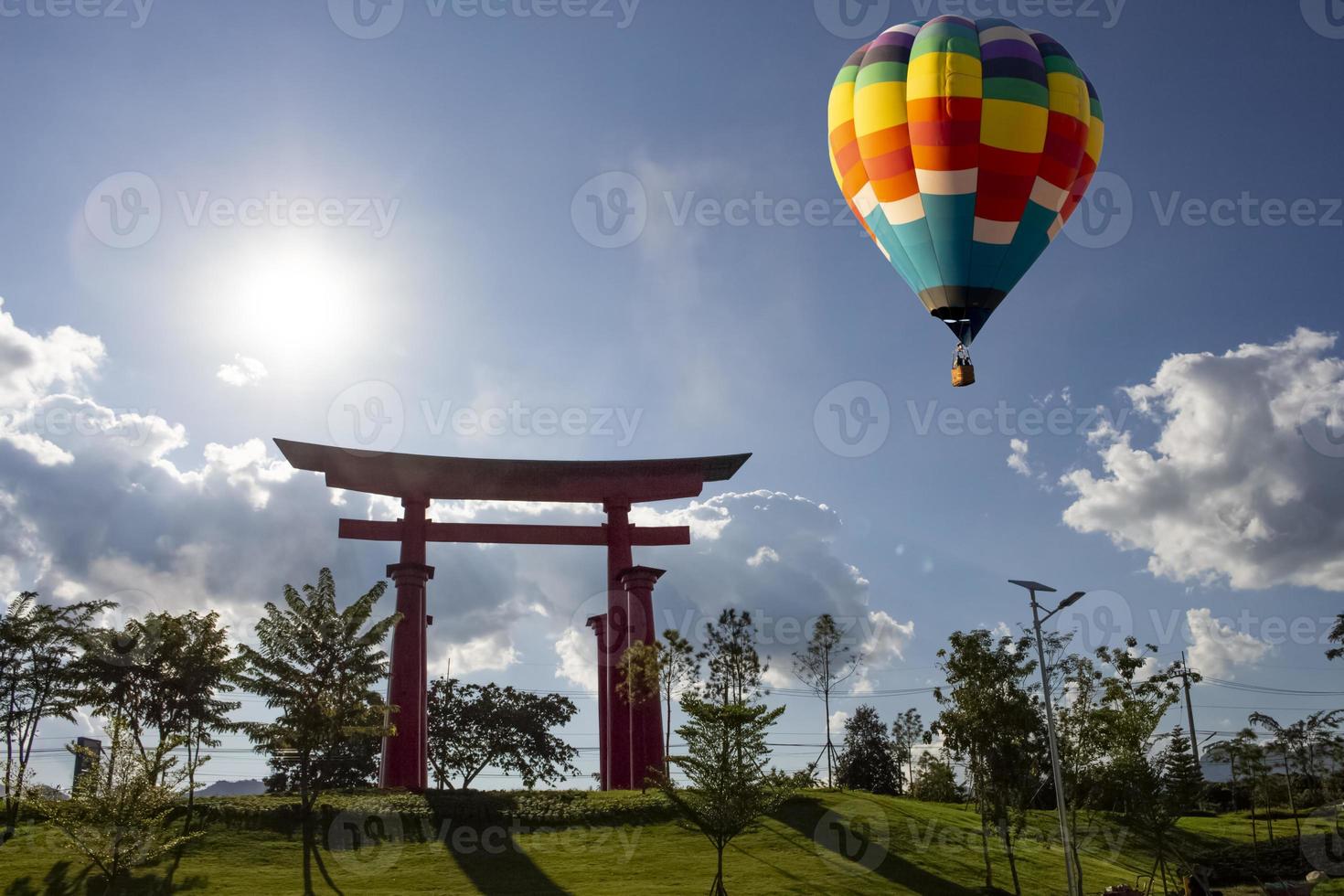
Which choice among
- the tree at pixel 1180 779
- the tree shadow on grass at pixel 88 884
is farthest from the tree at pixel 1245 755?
the tree shadow on grass at pixel 88 884

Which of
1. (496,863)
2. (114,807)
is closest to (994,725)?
(496,863)

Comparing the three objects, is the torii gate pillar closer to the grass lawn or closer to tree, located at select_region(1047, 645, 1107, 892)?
the grass lawn

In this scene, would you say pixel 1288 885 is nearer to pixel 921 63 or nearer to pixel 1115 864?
pixel 1115 864

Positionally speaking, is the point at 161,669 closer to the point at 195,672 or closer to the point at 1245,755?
the point at 195,672

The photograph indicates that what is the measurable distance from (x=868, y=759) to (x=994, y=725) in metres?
44.1

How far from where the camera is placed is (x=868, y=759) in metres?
67.5

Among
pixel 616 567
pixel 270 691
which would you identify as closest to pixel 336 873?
pixel 270 691

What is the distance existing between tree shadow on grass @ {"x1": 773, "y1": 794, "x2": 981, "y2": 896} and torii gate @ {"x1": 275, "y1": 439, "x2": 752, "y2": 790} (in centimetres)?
567

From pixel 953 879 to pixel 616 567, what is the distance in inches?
611

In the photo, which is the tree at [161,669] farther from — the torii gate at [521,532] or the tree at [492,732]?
the tree at [492,732]

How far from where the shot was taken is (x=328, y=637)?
2453 centimetres

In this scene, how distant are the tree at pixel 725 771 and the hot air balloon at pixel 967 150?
34.5 ft

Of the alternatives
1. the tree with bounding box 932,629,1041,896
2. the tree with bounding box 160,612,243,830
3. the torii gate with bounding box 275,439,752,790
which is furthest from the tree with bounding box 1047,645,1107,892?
the tree with bounding box 160,612,243,830

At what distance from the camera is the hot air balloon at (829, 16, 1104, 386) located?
59.4 feet
